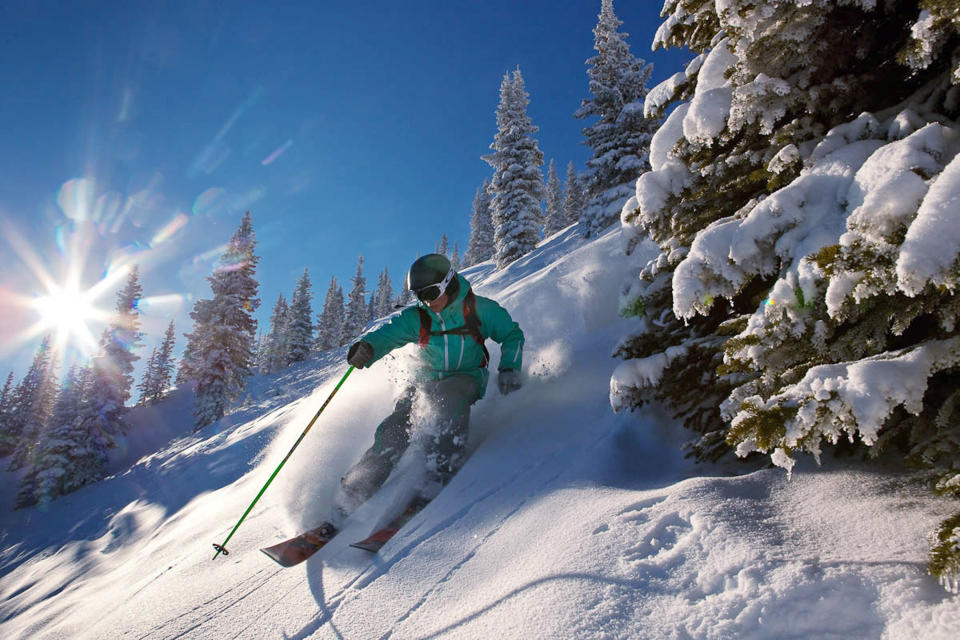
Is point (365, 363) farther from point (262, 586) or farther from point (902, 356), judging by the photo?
point (902, 356)

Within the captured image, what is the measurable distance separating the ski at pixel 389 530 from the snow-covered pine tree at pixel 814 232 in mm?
2015

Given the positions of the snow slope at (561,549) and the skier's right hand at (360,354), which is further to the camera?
the skier's right hand at (360,354)

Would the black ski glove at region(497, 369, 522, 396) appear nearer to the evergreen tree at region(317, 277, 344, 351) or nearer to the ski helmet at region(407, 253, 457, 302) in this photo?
the ski helmet at region(407, 253, 457, 302)

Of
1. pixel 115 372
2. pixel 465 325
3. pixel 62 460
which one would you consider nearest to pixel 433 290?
pixel 465 325

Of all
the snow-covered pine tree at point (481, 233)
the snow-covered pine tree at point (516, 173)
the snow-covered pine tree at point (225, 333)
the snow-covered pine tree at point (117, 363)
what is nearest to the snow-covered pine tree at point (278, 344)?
→ the snow-covered pine tree at point (117, 363)

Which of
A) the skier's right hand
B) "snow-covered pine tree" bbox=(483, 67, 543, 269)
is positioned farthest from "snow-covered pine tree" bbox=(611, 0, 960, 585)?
"snow-covered pine tree" bbox=(483, 67, 543, 269)

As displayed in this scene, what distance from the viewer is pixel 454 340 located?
5137 mm

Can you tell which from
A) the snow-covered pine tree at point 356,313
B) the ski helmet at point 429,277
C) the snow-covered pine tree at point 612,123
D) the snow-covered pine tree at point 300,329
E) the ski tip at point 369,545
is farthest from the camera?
the snow-covered pine tree at point 356,313

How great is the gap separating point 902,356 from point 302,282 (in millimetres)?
49627

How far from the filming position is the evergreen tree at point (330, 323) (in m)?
56.0

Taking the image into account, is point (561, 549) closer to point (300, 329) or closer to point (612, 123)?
point (612, 123)

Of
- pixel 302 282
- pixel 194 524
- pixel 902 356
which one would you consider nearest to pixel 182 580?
pixel 194 524

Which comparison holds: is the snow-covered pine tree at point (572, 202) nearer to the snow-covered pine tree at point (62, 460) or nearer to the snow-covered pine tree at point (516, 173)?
the snow-covered pine tree at point (516, 173)

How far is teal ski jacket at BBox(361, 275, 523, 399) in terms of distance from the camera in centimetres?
514
